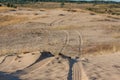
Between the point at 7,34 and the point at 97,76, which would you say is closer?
the point at 97,76

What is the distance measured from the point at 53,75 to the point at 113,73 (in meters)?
2.13

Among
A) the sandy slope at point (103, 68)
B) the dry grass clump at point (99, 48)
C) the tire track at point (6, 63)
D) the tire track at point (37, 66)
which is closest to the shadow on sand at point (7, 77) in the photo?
the tire track at point (37, 66)

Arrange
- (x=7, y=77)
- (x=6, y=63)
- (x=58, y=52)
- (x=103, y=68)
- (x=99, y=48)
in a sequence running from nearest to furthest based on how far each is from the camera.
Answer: (x=7, y=77), (x=103, y=68), (x=6, y=63), (x=58, y=52), (x=99, y=48)

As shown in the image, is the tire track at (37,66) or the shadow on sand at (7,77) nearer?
the shadow on sand at (7,77)

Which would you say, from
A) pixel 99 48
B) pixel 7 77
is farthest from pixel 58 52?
pixel 7 77

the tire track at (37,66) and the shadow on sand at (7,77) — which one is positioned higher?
the shadow on sand at (7,77)

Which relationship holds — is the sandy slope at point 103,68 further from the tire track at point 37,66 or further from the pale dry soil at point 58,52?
the tire track at point 37,66

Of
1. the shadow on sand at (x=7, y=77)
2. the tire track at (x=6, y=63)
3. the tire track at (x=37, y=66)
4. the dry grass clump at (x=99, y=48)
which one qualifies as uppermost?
the shadow on sand at (x=7, y=77)

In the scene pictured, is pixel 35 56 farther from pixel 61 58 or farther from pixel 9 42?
pixel 9 42

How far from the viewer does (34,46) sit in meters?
24.8

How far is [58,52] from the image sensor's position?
851 inches

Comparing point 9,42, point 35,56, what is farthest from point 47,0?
point 35,56

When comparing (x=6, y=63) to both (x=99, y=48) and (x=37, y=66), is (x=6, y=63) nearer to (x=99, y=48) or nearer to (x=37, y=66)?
(x=37, y=66)

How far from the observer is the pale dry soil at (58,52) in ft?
43.8
